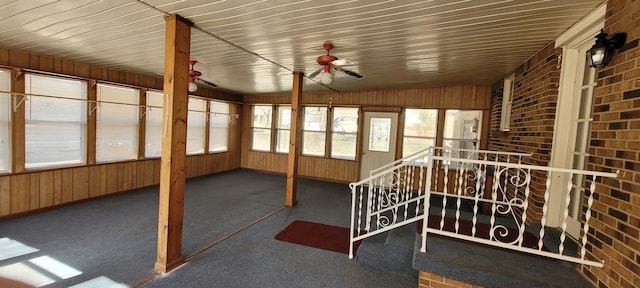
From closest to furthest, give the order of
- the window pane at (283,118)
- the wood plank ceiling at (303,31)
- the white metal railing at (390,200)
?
1. the wood plank ceiling at (303,31)
2. the white metal railing at (390,200)
3. the window pane at (283,118)

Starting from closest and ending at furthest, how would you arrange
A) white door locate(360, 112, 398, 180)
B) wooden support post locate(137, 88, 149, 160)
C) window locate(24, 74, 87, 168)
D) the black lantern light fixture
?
the black lantern light fixture, window locate(24, 74, 87, 168), wooden support post locate(137, 88, 149, 160), white door locate(360, 112, 398, 180)

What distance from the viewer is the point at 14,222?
12.1 feet

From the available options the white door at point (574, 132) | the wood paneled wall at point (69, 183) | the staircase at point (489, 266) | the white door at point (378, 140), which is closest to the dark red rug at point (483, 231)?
the staircase at point (489, 266)

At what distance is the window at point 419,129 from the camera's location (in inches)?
248

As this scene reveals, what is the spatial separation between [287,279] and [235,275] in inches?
20.0

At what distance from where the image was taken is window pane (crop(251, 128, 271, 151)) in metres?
8.15

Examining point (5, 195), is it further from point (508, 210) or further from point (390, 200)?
point (508, 210)

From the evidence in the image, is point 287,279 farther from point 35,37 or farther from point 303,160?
point 303,160

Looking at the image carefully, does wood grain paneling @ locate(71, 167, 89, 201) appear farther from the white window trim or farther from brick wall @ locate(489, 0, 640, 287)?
the white window trim

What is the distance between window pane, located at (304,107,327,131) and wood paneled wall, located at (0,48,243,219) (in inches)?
140

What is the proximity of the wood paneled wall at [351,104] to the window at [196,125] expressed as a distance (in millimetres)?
1538

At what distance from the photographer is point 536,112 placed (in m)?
3.15

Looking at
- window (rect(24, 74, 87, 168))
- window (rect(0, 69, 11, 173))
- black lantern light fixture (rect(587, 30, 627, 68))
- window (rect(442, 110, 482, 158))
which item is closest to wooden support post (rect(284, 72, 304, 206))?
window (rect(24, 74, 87, 168))

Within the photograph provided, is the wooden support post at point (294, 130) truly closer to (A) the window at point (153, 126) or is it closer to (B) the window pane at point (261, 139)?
(A) the window at point (153, 126)
